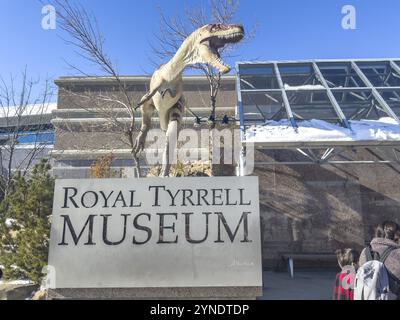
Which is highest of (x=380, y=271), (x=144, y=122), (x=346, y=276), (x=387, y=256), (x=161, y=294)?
(x=144, y=122)

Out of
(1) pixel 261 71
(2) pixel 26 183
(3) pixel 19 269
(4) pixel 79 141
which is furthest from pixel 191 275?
(4) pixel 79 141

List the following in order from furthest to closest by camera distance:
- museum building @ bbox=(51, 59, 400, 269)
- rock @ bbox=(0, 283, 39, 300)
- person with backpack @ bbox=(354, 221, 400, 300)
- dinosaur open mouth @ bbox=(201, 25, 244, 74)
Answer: museum building @ bbox=(51, 59, 400, 269), rock @ bbox=(0, 283, 39, 300), dinosaur open mouth @ bbox=(201, 25, 244, 74), person with backpack @ bbox=(354, 221, 400, 300)

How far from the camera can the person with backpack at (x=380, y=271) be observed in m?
3.53

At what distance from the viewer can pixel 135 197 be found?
14.1ft

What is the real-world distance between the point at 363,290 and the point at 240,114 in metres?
7.16

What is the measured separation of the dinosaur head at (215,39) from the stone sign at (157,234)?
1.71 meters

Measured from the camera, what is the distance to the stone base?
396 cm

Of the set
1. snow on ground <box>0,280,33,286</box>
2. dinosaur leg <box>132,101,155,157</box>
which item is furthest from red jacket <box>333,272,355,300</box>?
snow on ground <box>0,280,33,286</box>

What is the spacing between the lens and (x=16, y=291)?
19.9 ft

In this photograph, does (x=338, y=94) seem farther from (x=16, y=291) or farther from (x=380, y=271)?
(x=16, y=291)

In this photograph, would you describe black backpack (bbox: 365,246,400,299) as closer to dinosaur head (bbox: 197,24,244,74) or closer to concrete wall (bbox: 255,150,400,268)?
dinosaur head (bbox: 197,24,244,74)

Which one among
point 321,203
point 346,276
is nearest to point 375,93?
point 321,203

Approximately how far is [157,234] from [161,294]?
2.22ft

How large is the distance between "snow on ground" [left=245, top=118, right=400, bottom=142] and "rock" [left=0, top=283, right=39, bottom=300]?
222 inches
